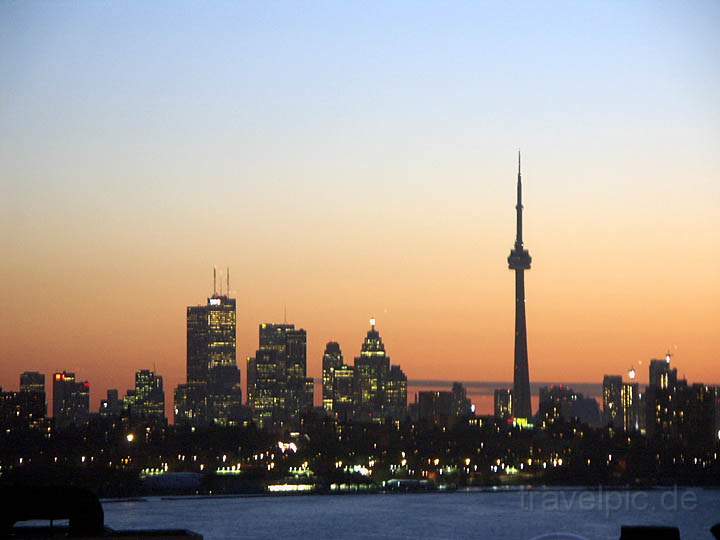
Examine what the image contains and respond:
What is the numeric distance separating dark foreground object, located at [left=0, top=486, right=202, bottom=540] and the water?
255 feet

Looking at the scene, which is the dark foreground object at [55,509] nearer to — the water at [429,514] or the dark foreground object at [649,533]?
the dark foreground object at [649,533]

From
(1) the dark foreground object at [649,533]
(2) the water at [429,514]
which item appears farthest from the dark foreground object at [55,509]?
(2) the water at [429,514]

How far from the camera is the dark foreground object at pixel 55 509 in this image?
963 inches

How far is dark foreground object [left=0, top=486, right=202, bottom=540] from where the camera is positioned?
24453mm

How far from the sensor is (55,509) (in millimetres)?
24844

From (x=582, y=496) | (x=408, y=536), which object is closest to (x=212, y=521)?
(x=408, y=536)

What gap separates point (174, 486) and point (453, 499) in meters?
34.2

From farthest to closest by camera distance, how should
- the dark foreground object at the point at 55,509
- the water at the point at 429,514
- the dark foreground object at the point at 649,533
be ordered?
the water at the point at 429,514 < the dark foreground object at the point at 55,509 < the dark foreground object at the point at 649,533

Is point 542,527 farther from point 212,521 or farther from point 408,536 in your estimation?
point 212,521

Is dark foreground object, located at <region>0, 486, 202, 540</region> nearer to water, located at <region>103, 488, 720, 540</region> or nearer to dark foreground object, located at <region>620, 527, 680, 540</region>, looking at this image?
dark foreground object, located at <region>620, 527, 680, 540</region>

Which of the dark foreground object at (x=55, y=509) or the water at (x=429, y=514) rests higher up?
the dark foreground object at (x=55, y=509)

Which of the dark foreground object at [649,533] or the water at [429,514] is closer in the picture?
the dark foreground object at [649,533]

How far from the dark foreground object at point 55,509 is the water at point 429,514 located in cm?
7777

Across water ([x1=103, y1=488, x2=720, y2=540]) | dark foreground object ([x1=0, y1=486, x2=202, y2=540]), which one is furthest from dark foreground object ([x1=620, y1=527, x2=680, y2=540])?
water ([x1=103, y1=488, x2=720, y2=540])
